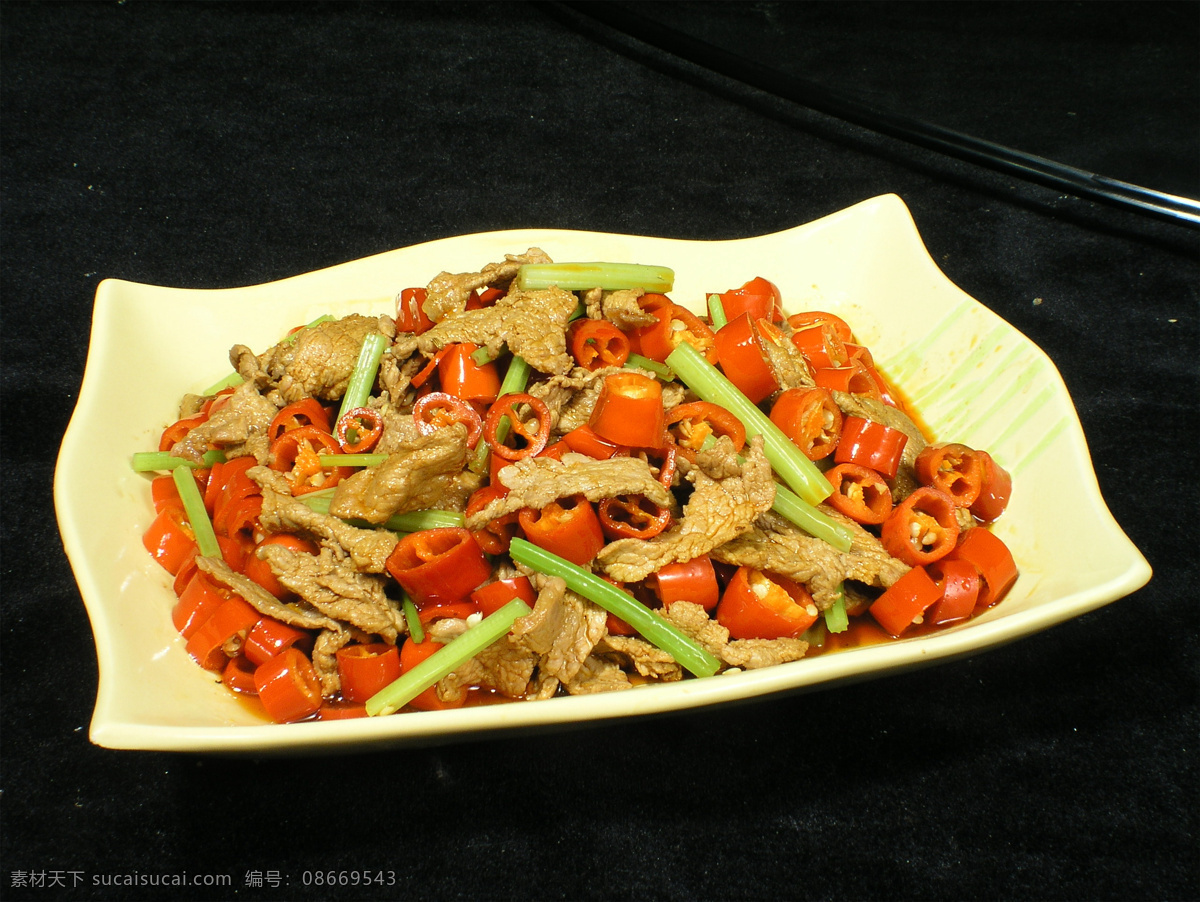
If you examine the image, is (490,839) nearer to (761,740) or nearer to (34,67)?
(761,740)

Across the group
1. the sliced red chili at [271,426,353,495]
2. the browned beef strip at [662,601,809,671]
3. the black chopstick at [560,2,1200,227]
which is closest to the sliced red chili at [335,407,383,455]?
the sliced red chili at [271,426,353,495]

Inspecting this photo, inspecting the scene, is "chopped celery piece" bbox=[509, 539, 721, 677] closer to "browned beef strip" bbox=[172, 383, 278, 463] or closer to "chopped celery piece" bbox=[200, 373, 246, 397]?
"browned beef strip" bbox=[172, 383, 278, 463]

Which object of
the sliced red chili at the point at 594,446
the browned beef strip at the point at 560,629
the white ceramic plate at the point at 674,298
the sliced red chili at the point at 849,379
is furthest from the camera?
the sliced red chili at the point at 849,379

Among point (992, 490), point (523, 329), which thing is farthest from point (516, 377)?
point (992, 490)

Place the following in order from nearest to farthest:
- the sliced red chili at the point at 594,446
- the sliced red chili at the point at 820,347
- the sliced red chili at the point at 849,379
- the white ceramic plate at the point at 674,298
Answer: the white ceramic plate at the point at 674,298, the sliced red chili at the point at 594,446, the sliced red chili at the point at 849,379, the sliced red chili at the point at 820,347

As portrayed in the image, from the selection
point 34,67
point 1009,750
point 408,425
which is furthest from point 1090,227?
point 34,67

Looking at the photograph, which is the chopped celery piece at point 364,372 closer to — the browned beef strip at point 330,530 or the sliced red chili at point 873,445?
the browned beef strip at point 330,530

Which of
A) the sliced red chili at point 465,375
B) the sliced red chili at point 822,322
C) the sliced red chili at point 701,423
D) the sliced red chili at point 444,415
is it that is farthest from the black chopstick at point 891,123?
the sliced red chili at point 444,415

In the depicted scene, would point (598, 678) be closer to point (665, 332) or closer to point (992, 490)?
point (665, 332)
